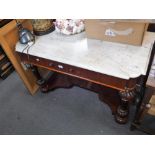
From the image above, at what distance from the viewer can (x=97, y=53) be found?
101 cm

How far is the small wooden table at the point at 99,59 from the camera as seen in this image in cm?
90

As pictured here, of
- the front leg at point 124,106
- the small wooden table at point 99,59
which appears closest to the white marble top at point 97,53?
the small wooden table at point 99,59

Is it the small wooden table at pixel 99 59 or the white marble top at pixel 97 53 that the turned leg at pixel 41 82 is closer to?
the small wooden table at pixel 99 59

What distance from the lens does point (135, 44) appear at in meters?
0.99

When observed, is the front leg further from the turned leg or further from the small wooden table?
the turned leg

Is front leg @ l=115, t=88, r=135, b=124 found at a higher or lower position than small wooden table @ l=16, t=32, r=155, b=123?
lower

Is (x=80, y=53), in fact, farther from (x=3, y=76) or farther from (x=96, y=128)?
(x=3, y=76)

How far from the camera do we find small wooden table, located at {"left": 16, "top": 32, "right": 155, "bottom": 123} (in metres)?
0.90

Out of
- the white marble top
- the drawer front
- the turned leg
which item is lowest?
the turned leg

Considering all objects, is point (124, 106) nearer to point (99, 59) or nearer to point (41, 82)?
point (99, 59)

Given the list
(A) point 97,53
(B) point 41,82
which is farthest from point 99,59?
(B) point 41,82

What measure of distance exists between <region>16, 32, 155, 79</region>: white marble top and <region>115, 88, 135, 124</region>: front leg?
157 millimetres

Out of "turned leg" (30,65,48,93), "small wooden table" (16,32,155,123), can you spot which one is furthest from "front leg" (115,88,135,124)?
"turned leg" (30,65,48,93)
